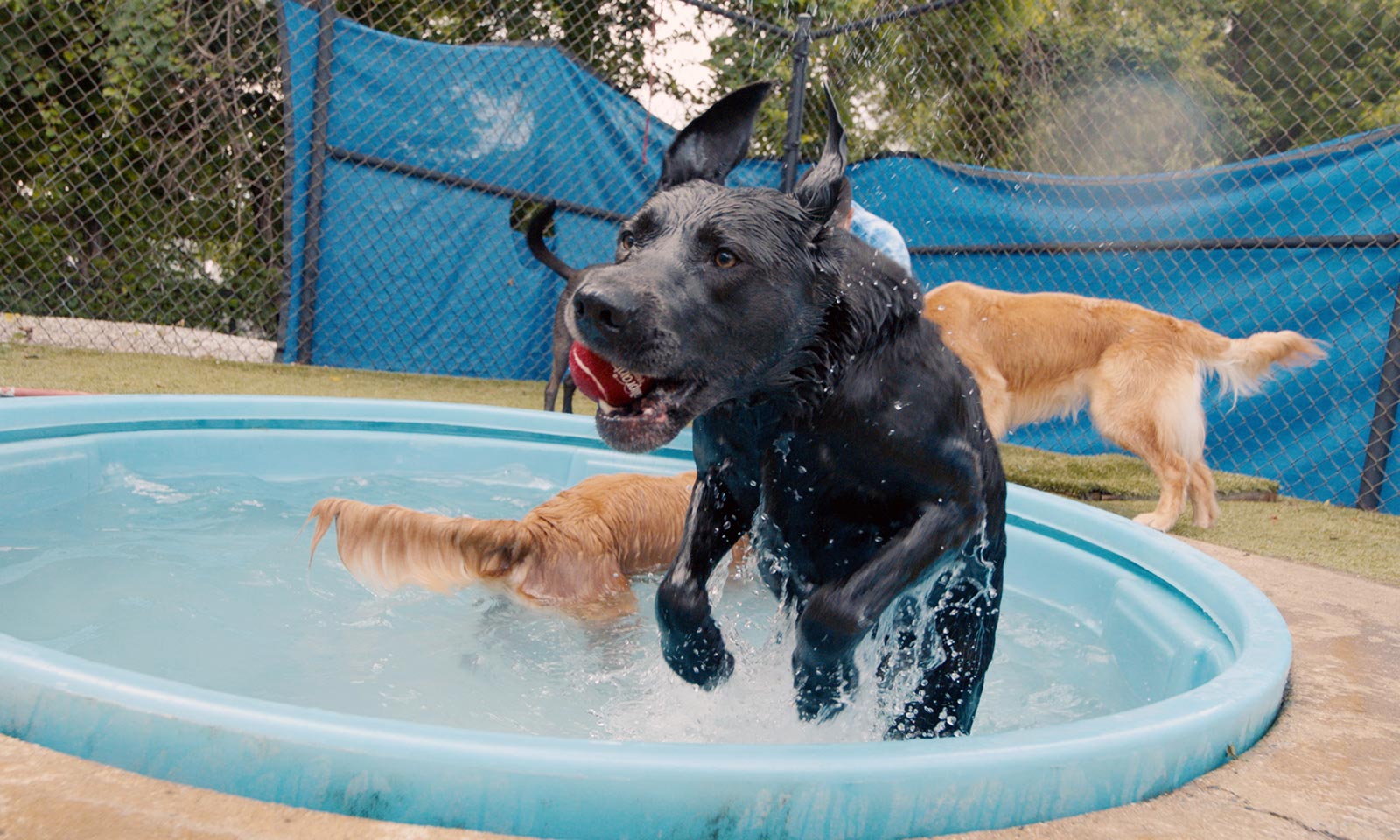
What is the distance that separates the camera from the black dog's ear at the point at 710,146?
1.88m

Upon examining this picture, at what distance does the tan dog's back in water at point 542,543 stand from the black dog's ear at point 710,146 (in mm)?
1043

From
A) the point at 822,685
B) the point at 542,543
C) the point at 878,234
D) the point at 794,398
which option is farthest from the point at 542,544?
the point at 878,234

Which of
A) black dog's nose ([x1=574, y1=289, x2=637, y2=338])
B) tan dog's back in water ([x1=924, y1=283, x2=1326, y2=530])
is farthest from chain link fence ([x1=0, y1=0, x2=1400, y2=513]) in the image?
black dog's nose ([x1=574, y1=289, x2=637, y2=338])

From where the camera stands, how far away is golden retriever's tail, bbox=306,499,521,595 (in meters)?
2.31

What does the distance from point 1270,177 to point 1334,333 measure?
101 centimetres

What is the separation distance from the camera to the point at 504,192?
7.68 metres

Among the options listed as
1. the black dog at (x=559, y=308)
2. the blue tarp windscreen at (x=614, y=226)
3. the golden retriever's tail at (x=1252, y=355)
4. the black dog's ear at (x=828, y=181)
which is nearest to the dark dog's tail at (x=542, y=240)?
the black dog at (x=559, y=308)

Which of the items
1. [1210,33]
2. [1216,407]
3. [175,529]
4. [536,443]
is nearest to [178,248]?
[536,443]

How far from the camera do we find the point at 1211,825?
133cm

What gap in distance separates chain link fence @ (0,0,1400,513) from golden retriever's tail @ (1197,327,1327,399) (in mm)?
489

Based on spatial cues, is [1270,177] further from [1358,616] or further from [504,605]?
[504,605]

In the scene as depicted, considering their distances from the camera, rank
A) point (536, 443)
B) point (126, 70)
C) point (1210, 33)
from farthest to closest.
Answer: point (1210, 33)
point (126, 70)
point (536, 443)

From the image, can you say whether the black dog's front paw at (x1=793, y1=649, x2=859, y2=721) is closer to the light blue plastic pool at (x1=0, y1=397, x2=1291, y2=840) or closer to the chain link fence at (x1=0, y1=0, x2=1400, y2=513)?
the light blue plastic pool at (x1=0, y1=397, x2=1291, y2=840)

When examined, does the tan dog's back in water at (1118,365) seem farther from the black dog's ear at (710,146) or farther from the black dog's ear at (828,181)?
the black dog's ear at (828,181)
